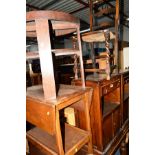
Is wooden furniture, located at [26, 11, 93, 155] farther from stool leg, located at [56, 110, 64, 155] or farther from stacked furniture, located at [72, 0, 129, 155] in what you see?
stacked furniture, located at [72, 0, 129, 155]

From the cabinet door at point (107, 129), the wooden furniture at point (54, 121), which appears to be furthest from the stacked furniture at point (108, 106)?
the wooden furniture at point (54, 121)

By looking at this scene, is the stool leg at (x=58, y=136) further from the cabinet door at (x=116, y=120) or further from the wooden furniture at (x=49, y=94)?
the cabinet door at (x=116, y=120)

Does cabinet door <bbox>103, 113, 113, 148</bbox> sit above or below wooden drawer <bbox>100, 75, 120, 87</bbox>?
below

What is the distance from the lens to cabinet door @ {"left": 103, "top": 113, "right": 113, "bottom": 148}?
1.71 m

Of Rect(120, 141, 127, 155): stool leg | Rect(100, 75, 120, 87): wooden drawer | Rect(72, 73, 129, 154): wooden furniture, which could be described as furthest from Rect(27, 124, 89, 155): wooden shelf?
Rect(120, 141, 127, 155): stool leg

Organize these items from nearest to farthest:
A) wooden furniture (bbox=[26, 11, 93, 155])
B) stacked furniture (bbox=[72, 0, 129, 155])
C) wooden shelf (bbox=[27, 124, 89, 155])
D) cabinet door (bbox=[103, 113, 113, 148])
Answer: wooden furniture (bbox=[26, 11, 93, 155]) < wooden shelf (bbox=[27, 124, 89, 155]) < stacked furniture (bbox=[72, 0, 129, 155]) < cabinet door (bbox=[103, 113, 113, 148])

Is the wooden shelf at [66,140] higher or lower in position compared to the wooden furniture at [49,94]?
lower

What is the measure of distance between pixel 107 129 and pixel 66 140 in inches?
26.3

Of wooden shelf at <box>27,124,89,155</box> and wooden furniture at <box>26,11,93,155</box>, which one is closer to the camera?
wooden furniture at <box>26,11,93,155</box>

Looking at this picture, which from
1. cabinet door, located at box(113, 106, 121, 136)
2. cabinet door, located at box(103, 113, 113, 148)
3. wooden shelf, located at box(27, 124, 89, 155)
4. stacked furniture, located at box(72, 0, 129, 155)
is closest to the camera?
wooden shelf, located at box(27, 124, 89, 155)

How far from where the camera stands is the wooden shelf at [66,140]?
1199 mm
